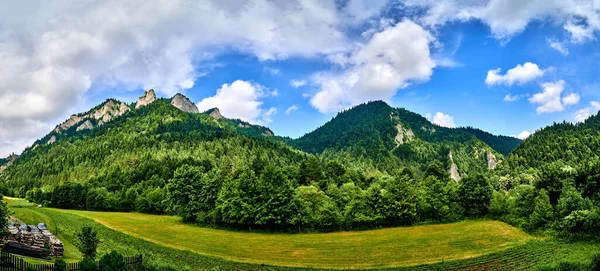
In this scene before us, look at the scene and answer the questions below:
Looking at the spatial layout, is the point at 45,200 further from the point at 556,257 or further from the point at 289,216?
the point at 556,257

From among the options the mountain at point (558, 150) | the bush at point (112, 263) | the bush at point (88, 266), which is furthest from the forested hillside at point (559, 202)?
the mountain at point (558, 150)

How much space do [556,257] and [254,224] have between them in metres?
47.9

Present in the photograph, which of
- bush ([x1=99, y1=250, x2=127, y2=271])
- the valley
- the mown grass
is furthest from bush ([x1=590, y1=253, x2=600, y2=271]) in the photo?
bush ([x1=99, y1=250, x2=127, y2=271])

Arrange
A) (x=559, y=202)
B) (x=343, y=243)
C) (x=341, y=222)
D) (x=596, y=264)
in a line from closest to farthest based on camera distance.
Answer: (x=596, y=264), (x=343, y=243), (x=559, y=202), (x=341, y=222)

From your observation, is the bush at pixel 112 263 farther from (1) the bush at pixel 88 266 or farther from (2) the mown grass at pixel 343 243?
(2) the mown grass at pixel 343 243

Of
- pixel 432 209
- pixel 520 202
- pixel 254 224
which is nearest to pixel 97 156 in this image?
pixel 254 224

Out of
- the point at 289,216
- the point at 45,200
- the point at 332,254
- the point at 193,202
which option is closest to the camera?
the point at 332,254

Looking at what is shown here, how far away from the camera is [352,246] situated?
54.1 meters

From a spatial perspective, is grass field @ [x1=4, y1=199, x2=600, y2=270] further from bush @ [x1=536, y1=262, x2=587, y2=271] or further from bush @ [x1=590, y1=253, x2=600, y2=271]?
bush @ [x1=536, y1=262, x2=587, y2=271]

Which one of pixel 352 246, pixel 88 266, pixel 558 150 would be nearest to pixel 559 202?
pixel 352 246

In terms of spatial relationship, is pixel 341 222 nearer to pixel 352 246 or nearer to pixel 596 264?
pixel 352 246

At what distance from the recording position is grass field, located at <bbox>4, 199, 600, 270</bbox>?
135 ft

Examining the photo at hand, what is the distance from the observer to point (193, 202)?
7831cm

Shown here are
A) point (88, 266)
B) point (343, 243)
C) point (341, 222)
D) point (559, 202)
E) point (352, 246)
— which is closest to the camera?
point (88, 266)
